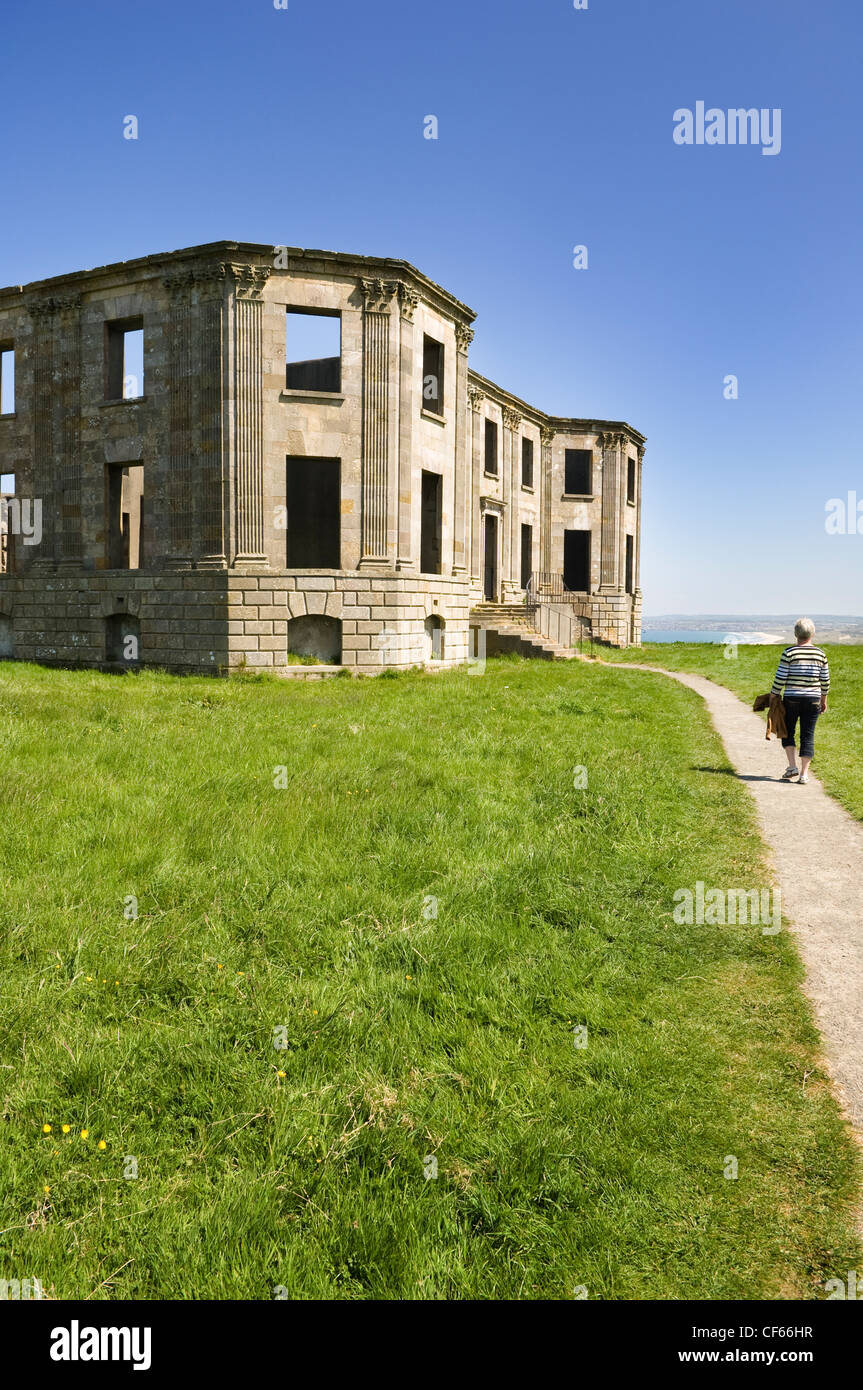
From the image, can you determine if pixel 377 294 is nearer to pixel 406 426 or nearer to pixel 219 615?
pixel 406 426

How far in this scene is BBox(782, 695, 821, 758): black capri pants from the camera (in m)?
10.1

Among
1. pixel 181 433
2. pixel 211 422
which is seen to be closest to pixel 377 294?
pixel 211 422

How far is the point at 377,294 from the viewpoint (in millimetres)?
21141

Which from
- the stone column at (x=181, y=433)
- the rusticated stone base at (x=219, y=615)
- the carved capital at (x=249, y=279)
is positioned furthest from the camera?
the stone column at (x=181, y=433)

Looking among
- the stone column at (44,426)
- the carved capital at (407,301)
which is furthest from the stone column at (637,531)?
the stone column at (44,426)

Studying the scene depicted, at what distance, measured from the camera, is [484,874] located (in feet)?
20.1

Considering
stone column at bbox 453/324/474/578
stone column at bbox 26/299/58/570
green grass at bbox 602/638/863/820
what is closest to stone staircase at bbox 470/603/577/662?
stone column at bbox 453/324/474/578

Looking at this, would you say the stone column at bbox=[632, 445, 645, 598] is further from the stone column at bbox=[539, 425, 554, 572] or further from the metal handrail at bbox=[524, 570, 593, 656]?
the stone column at bbox=[539, 425, 554, 572]

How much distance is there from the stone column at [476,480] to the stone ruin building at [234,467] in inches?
192

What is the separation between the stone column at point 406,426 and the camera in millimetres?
21719

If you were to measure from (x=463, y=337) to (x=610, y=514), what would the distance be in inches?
664

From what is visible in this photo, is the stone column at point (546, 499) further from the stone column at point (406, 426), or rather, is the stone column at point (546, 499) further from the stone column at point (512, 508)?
the stone column at point (406, 426)
